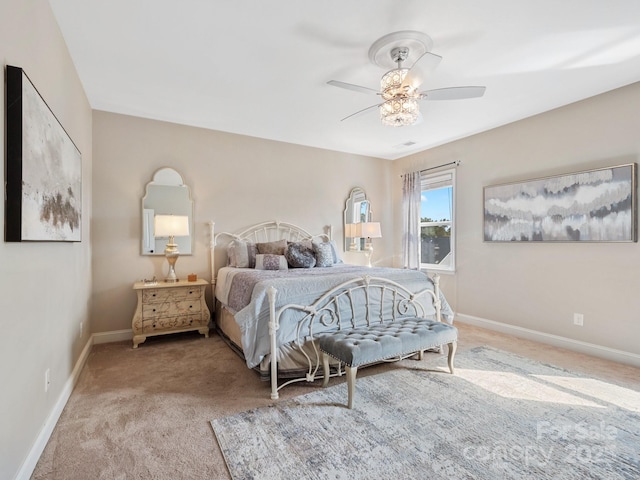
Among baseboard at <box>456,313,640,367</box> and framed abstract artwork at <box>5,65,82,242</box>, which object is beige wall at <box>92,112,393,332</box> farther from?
baseboard at <box>456,313,640,367</box>

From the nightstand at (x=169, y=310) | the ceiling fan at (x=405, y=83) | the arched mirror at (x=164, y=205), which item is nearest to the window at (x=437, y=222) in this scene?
the ceiling fan at (x=405, y=83)

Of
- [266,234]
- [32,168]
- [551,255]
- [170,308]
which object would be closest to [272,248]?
[266,234]

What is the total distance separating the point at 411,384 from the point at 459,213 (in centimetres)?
290

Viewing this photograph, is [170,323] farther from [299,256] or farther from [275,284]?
[275,284]

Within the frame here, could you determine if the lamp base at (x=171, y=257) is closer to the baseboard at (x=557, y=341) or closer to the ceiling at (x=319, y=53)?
the ceiling at (x=319, y=53)

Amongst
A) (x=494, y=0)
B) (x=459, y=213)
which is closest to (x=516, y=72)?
(x=494, y=0)

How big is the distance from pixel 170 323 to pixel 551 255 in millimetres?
4370

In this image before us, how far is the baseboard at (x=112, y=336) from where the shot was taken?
361 centimetres

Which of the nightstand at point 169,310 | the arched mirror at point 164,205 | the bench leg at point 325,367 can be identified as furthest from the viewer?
the arched mirror at point 164,205

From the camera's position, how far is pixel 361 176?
5621 mm

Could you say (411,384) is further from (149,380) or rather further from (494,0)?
(494,0)

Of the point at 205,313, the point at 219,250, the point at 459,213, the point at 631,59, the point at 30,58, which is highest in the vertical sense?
the point at 631,59

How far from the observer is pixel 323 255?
423 cm

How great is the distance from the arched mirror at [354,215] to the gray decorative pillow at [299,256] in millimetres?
1319
